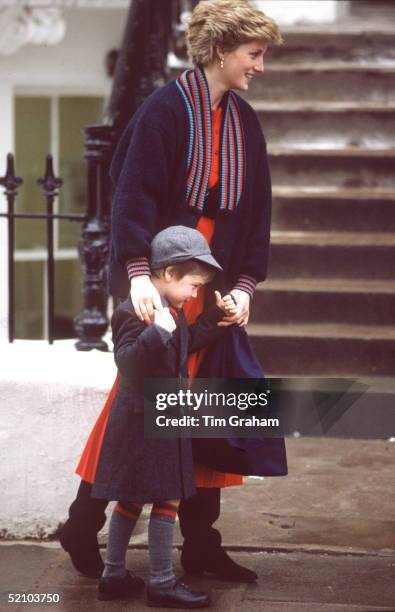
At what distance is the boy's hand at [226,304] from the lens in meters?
4.10

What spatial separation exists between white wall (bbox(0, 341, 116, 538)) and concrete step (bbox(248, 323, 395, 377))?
159cm

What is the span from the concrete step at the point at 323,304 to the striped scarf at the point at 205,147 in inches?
92.8

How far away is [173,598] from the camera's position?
4.16 m

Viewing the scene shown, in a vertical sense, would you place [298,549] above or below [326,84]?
below

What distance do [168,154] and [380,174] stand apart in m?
3.35

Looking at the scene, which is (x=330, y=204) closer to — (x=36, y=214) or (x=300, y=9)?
(x=36, y=214)

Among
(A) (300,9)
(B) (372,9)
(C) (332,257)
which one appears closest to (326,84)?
(C) (332,257)

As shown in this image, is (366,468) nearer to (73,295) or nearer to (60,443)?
(60,443)

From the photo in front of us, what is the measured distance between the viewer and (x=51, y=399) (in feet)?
15.9

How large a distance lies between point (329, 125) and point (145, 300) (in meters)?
3.81

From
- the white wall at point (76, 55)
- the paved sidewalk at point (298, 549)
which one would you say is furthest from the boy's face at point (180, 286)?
the white wall at point (76, 55)

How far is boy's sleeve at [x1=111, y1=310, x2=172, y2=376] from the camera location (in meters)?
3.91

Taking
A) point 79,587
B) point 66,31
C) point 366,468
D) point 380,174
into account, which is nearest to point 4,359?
point 79,587

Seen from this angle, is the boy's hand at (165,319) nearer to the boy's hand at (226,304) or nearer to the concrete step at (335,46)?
the boy's hand at (226,304)
